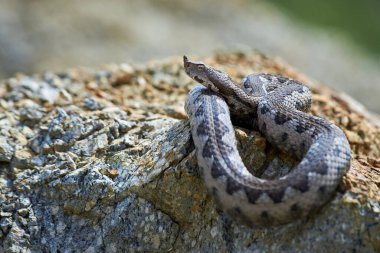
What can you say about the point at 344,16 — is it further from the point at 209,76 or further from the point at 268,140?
the point at 268,140

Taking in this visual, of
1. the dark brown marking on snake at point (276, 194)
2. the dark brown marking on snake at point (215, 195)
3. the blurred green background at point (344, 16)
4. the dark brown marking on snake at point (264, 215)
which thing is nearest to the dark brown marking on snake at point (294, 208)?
the dark brown marking on snake at point (276, 194)

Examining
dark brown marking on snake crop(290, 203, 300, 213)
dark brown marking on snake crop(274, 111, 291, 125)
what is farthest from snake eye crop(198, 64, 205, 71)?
dark brown marking on snake crop(290, 203, 300, 213)

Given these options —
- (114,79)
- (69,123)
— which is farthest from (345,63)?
(69,123)

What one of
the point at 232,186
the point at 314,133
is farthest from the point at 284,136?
the point at 232,186

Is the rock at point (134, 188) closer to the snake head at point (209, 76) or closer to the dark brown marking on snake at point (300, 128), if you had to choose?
the dark brown marking on snake at point (300, 128)

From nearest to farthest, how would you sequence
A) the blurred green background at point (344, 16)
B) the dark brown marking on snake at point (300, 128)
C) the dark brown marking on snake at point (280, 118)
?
the dark brown marking on snake at point (300, 128) → the dark brown marking on snake at point (280, 118) → the blurred green background at point (344, 16)

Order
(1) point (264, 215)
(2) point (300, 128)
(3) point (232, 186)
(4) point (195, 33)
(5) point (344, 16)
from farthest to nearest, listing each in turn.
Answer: (5) point (344, 16), (4) point (195, 33), (2) point (300, 128), (3) point (232, 186), (1) point (264, 215)

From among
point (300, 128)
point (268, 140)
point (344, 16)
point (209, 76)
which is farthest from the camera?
point (344, 16)
